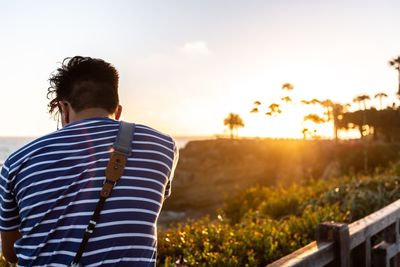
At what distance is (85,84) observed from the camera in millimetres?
2482

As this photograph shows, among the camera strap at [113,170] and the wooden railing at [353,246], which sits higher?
the camera strap at [113,170]

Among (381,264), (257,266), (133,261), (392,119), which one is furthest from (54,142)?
(392,119)

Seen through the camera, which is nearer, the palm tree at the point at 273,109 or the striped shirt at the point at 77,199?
the striped shirt at the point at 77,199

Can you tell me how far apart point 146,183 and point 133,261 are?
1.14 feet

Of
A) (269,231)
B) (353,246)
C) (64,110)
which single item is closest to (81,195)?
(64,110)

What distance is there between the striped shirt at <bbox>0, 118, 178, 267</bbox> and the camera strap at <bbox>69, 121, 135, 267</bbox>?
2 cm

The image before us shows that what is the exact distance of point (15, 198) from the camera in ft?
7.61

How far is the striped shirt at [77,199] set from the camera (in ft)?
7.13

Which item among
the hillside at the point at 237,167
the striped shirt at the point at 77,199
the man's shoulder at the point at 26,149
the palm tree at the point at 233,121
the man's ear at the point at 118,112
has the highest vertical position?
the palm tree at the point at 233,121

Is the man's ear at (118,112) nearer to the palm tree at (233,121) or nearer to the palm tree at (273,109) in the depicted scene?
the palm tree at (273,109)

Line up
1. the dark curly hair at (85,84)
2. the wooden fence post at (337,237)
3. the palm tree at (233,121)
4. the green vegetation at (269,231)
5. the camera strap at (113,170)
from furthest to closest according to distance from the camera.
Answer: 1. the palm tree at (233,121)
2. the green vegetation at (269,231)
3. the wooden fence post at (337,237)
4. the dark curly hair at (85,84)
5. the camera strap at (113,170)

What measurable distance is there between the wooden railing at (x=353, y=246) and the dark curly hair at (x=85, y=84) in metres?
1.79

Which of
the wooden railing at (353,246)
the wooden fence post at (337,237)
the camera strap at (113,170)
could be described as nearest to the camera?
the camera strap at (113,170)

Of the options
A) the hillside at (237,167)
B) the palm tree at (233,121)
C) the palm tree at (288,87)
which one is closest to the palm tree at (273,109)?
the palm tree at (288,87)
